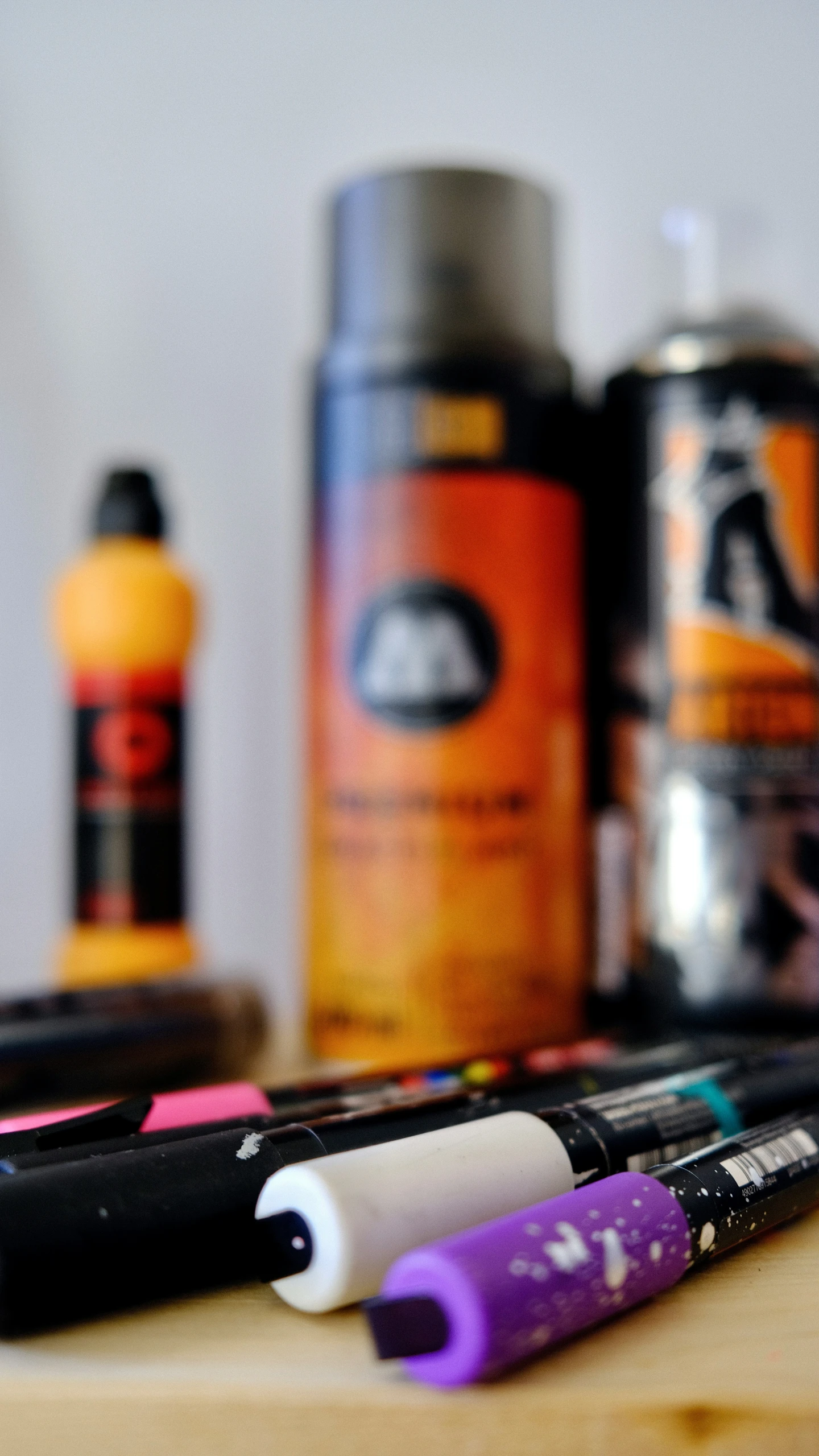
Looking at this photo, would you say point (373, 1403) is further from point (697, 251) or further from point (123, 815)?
point (697, 251)

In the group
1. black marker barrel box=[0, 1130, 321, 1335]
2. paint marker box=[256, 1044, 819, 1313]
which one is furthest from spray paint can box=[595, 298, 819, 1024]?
black marker barrel box=[0, 1130, 321, 1335]

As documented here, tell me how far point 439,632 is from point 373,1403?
0.89 feet

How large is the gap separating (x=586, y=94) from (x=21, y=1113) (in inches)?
20.4

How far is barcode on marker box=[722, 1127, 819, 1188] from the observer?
0.79 ft

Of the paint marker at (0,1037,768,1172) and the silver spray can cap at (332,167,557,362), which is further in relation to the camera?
the silver spray can cap at (332,167,557,362)

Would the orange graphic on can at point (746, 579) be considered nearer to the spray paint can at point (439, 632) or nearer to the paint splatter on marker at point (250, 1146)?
the spray paint can at point (439, 632)

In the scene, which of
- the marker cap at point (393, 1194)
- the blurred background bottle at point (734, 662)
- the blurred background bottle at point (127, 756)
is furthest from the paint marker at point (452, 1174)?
the blurred background bottle at point (127, 756)

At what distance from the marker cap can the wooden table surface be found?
1 centimetres

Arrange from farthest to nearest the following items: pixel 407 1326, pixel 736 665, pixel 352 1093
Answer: pixel 736 665
pixel 352 1093
pixel 407 1326

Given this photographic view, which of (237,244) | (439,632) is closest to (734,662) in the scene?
(439,632)

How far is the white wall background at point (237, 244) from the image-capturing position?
0.56 metres

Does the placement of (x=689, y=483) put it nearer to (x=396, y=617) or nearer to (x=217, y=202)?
(x=396, y=617)

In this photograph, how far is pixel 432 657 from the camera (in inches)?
16.3

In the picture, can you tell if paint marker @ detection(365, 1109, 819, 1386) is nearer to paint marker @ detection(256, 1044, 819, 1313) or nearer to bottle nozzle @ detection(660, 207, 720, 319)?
paint marker @ detection(256, 1044, 819, 1313)
